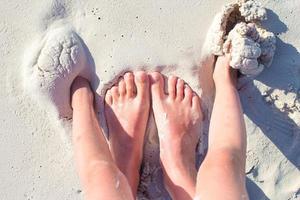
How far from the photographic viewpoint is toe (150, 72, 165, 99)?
215 centimetres

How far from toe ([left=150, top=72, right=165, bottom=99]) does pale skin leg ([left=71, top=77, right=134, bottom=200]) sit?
0.24m

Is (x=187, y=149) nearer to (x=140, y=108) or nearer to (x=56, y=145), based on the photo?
(x=140, y=108)

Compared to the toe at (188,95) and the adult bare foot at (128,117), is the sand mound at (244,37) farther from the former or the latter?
the adult bare foot at (128,117)

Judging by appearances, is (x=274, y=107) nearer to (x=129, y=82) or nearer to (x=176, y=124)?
(x=176, y=124)

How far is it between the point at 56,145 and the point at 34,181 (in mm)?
167

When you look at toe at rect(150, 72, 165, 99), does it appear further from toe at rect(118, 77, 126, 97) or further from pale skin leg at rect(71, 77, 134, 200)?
pale skin leg at rect(71, 77, 134, 200)

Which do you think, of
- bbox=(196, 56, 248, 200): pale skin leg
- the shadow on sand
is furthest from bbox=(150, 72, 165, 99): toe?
the shadow on sand

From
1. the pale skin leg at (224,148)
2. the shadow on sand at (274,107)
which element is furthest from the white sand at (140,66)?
the pale skin leg at (224,148)

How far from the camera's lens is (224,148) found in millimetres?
1860

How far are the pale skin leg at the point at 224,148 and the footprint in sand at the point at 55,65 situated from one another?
54 centimetres

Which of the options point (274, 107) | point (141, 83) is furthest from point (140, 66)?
point (274, 107)

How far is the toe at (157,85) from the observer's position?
2.15m

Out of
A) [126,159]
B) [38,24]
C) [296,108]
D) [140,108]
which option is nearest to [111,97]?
[140,108]

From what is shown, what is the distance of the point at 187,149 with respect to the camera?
2.14m
